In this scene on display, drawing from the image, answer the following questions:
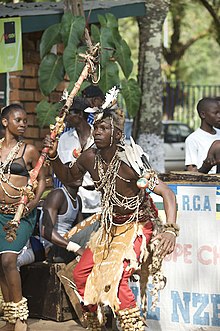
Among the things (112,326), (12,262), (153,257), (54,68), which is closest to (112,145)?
(153,257)

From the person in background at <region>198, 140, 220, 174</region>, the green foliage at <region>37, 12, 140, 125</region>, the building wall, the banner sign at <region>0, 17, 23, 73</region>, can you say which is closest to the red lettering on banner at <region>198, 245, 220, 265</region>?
the person in background at <region>198, 140, 220, 174</region>

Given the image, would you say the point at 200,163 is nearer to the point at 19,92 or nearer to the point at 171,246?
the point at 171,246

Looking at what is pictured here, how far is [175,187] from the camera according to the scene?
22.2ft

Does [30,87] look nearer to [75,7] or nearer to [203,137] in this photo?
[75,7]

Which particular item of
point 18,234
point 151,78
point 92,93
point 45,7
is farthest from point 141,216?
point 45,7

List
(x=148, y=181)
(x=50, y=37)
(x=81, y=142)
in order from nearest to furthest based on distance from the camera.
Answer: (x=148, y=181)
(x=81, y=142)
(x=50, y=37)

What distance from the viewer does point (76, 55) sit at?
9.27 metres

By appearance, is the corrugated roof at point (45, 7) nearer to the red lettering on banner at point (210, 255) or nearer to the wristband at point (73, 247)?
the wristband at point (73, 247)

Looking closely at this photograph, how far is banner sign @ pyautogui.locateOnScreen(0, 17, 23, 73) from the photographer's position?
9.80m

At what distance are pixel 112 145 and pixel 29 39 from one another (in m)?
5.29

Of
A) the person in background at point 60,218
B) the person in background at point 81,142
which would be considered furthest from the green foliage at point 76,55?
the person in background at point 60,218

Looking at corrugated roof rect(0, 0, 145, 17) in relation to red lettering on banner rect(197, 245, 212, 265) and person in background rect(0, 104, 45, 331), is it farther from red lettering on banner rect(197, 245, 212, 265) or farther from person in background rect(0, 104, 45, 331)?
red lettering on banner rect(197, 245, 212, 265)

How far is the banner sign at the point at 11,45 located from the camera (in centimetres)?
980

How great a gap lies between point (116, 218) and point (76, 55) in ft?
12.0
